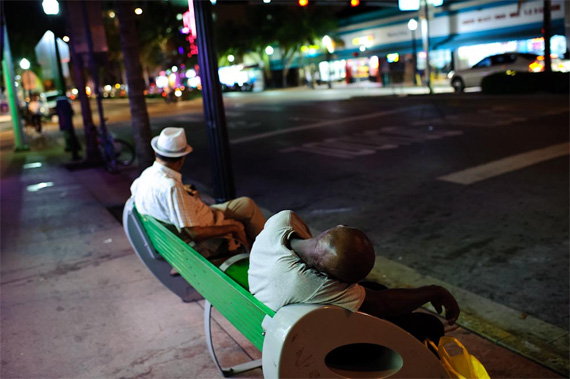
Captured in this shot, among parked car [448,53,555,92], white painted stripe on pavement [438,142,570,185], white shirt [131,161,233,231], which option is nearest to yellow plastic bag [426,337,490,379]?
white shirt [131,161,233,231]

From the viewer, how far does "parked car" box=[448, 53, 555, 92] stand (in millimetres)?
25938

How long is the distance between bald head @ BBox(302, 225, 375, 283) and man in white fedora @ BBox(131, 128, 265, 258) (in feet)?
6.29

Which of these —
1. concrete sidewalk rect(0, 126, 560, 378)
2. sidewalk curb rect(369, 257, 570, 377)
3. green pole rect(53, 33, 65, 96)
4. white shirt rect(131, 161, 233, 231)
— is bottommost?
sidewalk curb rect(369, 257, 570, 377)

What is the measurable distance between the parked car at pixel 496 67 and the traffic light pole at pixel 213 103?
74.8ft

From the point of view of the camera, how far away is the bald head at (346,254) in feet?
7.75

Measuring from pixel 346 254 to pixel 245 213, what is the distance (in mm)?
2256

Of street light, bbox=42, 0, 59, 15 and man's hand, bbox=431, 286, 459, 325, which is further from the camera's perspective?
street light, bbox=42, 0, 59, 15

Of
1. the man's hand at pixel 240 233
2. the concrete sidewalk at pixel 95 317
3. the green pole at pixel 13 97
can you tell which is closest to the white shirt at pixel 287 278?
the concrete sidewalk at pixel 95 317

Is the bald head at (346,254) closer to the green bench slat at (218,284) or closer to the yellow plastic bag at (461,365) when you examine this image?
the green bench slat at (218,284)

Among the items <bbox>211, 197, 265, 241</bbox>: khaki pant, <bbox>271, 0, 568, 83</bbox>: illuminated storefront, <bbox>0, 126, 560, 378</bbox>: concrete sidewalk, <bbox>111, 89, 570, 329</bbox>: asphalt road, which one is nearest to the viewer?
<bbox>0, 126, 560, 378</bbox>: concrete sidewalk

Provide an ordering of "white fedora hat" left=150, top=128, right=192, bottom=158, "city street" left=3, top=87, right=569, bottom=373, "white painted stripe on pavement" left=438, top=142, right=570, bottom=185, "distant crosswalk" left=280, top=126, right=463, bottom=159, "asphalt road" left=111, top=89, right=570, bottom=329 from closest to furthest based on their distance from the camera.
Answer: "white fedora hat" left=150, top=128, right=192, bottom=158 < "city street" left=3, top=87, right=569, bottom=373 < "asphalt road" left=111, top=89, right=570, bottom=329 < "white painted stripe on pavement" left=438, top=142, right=570, bottom=185 < "distant crosswalk" left=280, top=126, right=463, bottom=159

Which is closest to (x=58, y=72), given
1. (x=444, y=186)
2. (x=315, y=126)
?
(x=315, y=126)

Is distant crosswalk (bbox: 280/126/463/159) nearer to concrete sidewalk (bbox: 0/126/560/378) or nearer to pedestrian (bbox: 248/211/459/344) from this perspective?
concrete sidewalk (bbox: 0/126/560/378)

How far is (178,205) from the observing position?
4164mm
